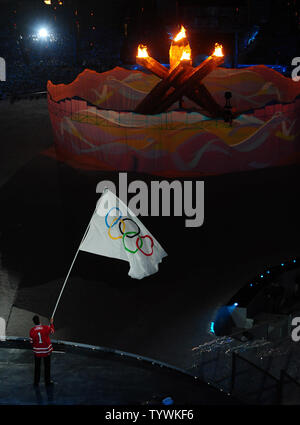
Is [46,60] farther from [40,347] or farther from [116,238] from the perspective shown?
[40,347]

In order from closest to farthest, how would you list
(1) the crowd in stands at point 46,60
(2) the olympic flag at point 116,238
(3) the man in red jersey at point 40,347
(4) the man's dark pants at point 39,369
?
(3) the man in red jersey at point 40,347
(4) the man's dark pants at point 39,369
(2) the olympic flag at point 116,238
(1) the crowd in stands at point 46,60

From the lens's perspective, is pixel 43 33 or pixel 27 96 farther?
pixel 43 33

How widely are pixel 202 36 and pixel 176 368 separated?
3077 cm

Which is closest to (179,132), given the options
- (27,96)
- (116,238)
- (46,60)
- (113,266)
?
(113,266)

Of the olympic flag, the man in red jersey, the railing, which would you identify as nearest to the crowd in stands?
the railing

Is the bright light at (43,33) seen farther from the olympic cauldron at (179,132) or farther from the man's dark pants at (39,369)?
the man's dark pants at (39,369)

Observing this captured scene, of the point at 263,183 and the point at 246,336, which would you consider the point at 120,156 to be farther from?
the point at 246,336

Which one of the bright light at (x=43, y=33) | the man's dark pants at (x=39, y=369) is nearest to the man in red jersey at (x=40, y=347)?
the man's dark pants at (x=39, y=369)

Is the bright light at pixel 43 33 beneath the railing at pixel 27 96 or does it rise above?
above

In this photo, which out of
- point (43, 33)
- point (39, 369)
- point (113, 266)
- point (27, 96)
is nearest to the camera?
point (39, 369)

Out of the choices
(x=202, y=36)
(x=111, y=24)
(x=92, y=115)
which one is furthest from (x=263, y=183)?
(x=111, y=24)

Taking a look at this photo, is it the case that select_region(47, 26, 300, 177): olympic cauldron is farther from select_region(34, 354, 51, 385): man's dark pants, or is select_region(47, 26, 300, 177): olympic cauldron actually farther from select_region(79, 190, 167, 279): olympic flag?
select_region(34, 354, 51, 385): man's dark pants

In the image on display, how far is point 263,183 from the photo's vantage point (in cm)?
2120

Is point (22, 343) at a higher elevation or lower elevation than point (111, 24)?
lower
